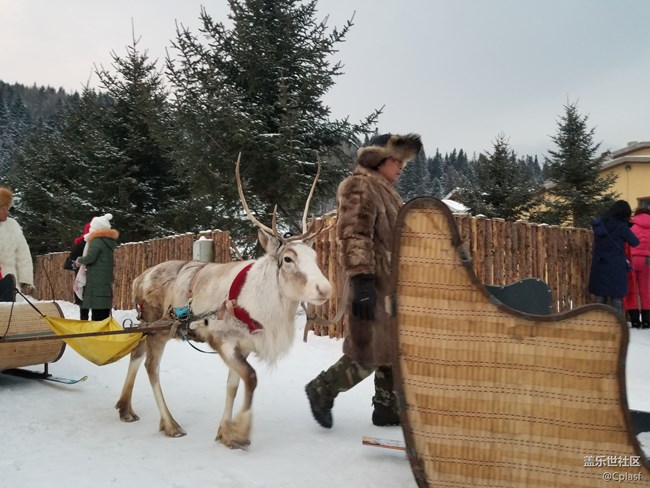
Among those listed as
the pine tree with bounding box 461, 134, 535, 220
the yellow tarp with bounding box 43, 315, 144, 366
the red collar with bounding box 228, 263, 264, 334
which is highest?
the pine tree with bounding box 461, 134, 535, 220

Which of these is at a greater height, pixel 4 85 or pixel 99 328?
pixel 4 85

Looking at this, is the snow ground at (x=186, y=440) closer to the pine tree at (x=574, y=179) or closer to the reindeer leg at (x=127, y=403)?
the reindeer leg at (x=127, y=403)

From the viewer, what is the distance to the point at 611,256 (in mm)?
8070

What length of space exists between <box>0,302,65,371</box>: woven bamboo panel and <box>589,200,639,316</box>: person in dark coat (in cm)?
813

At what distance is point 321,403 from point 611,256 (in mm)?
6673

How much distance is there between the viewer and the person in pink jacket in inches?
340

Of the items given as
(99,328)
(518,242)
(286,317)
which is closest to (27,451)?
(99,328)

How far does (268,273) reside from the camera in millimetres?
3498

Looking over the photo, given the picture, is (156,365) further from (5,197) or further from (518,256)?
(518,256)

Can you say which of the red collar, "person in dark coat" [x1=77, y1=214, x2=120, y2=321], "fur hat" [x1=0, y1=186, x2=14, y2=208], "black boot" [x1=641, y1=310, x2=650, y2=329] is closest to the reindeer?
the red collar

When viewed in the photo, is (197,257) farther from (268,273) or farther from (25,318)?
(268,273)

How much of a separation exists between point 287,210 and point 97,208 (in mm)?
8397

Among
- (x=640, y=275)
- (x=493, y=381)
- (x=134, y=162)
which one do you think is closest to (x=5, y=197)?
(x=493, y=381)

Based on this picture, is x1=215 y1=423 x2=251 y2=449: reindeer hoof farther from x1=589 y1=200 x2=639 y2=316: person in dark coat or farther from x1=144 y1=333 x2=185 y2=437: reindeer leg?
x1=589 y1=200 x2=639 y2=316: person in dark coat
